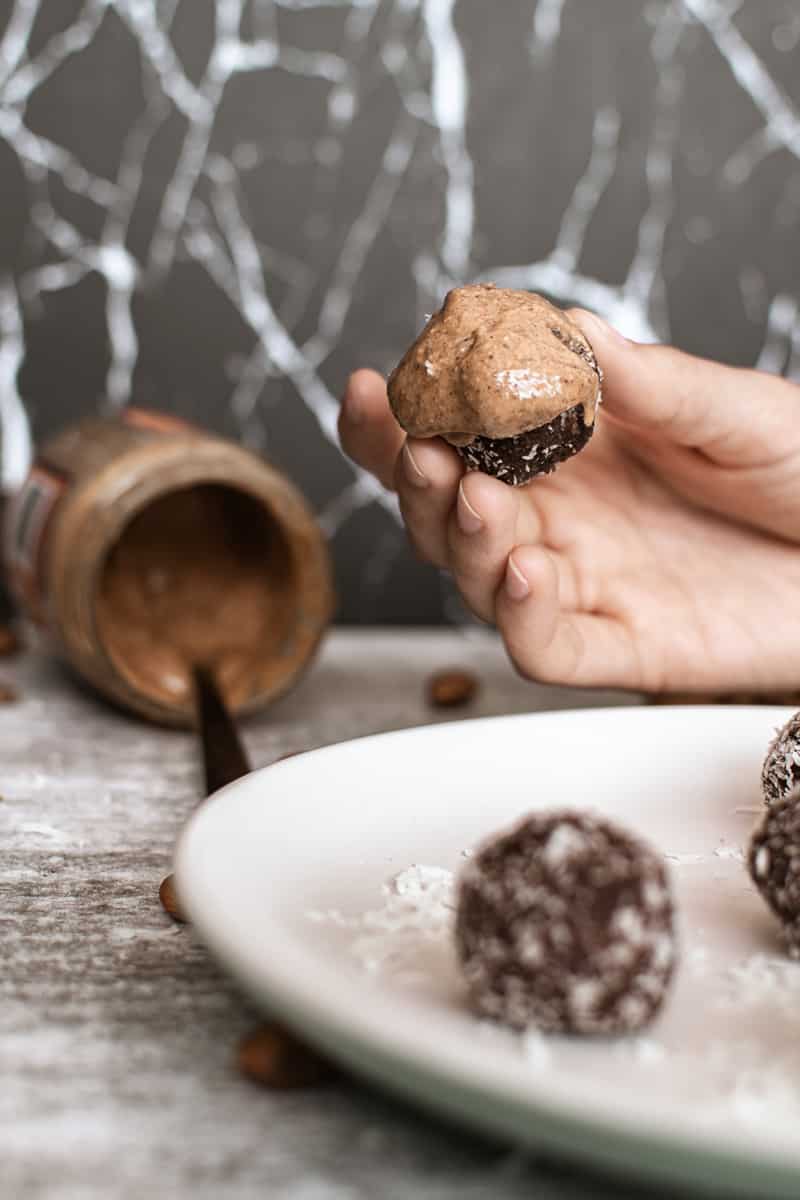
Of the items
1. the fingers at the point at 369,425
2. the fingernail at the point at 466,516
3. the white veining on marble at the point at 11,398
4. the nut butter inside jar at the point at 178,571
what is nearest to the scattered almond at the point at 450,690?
the nut butter inside jar at the point at 178,571

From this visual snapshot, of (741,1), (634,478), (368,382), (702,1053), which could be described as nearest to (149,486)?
(368,382)

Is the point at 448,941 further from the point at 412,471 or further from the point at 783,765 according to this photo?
the point at 412,471

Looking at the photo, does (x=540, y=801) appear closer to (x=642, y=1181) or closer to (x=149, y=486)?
(x=642, y=1181)

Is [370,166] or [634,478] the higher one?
[370,166]

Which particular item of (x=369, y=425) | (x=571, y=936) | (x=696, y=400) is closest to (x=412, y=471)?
(x=369, y=425)

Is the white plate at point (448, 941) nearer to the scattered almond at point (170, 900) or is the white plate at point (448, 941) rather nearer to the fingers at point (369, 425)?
the scattered almond at point (170, 900)
